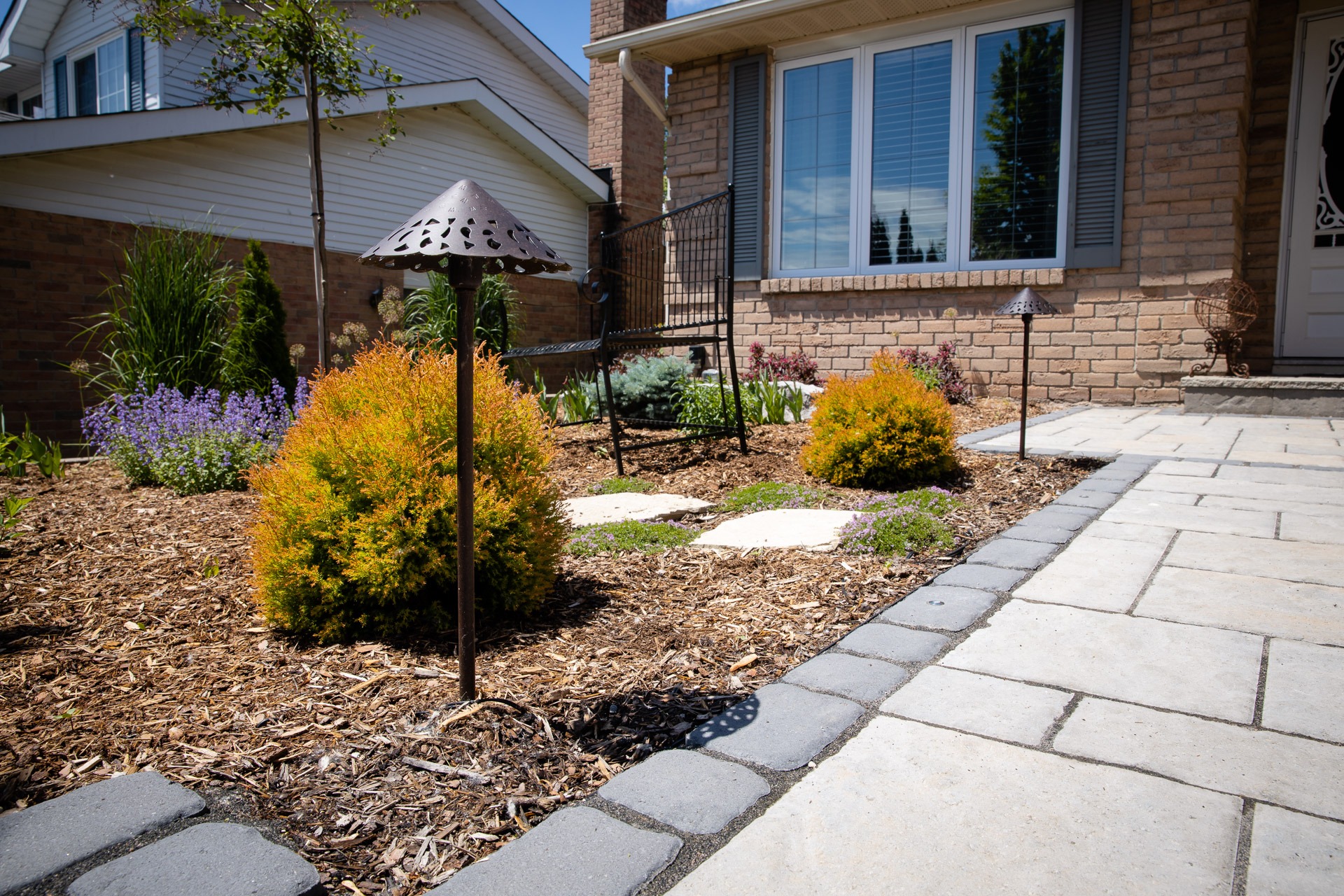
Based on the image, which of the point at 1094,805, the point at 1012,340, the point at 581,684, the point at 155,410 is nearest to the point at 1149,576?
the point at 1094,805

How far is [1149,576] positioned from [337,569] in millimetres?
2355

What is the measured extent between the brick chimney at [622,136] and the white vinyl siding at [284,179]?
101 centimetres

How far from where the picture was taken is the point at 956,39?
7.15m

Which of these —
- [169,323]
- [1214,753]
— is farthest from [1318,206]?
[169,323]

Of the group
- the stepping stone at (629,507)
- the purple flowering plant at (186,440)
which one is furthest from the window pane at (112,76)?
the stepping stone at (629,507)

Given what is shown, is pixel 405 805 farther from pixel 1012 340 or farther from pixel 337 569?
pixel 1012 340

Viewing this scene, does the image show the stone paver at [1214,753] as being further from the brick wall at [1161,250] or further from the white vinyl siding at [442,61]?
the white vinyl siding at [442,61]

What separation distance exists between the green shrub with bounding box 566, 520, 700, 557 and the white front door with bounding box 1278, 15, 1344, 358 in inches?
263

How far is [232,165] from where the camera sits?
7867mm

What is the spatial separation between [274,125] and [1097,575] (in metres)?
8.51

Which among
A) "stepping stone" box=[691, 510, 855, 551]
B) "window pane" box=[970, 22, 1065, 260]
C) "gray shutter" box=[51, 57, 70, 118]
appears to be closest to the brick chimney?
"window pane" box=[970, 22, 1065, 260]

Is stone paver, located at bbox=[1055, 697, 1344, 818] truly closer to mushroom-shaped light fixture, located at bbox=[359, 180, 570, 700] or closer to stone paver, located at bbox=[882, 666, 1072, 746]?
stone paver, located at bbox=[882, 666, 1072, 746]

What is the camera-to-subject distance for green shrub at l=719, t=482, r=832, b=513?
11.6ft

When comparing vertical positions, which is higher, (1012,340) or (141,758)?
(1012,340)
